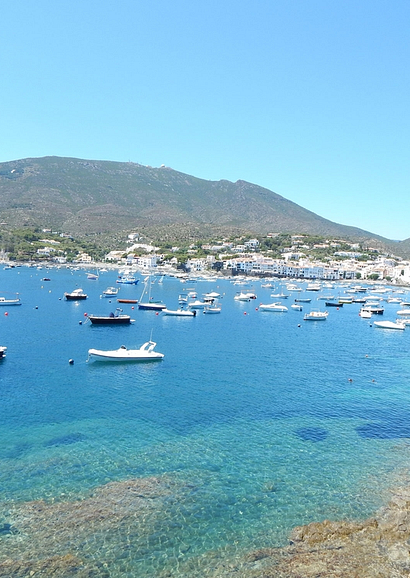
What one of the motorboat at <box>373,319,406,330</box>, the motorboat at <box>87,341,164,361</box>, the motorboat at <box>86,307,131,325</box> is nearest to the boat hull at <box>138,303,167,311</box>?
the motorboat at <box>86,307,131,325</box>

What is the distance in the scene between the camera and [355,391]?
3097cm

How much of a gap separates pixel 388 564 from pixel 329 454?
7677 mm

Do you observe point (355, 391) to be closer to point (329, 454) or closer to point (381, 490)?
point (329, 454)

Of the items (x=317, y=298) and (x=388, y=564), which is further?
(x=317, y=298)

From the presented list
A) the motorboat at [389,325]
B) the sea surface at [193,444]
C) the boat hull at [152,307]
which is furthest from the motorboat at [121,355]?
the motorboat at [389,325]

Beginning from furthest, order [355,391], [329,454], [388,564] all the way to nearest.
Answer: [355,391] → [329,454] → [388,564]

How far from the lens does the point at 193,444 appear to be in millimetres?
20812

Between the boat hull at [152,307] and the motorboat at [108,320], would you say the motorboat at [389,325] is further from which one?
the motorboat at [108,320]

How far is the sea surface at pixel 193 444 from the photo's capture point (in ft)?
45.3

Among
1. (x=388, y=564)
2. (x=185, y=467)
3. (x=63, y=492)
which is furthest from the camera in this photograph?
(x=185, y=467)

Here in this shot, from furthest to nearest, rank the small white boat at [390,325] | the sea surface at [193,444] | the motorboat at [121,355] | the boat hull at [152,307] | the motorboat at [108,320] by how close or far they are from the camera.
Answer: the boat hull at [152,307] < the small white boat at [390,325] < the motorboat at [108,320] < the motorboat at [121,355] < the sea surface at [193,444]

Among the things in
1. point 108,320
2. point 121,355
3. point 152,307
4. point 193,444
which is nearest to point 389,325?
point 152,307

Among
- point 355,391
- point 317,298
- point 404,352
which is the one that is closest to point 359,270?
point 317,298

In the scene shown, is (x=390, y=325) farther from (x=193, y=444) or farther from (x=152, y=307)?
(x=193, y=444)
